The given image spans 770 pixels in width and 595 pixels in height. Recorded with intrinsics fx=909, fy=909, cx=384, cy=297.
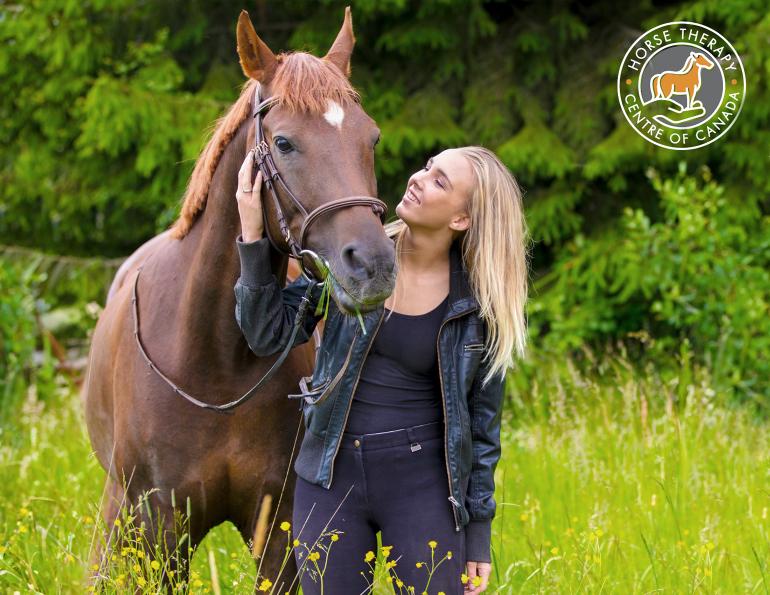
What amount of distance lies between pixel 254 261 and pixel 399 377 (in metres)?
0.53

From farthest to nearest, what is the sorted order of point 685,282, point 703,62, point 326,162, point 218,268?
1. point 685,282
2. point 703,62
3. point 218,268
4. point 326,162

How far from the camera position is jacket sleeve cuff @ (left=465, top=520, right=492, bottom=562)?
2.64 metres

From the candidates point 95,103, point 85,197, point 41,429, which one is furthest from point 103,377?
point 85,197

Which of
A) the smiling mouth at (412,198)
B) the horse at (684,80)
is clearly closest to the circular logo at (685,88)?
the horse at (684,80)

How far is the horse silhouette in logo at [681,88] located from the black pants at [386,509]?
401 centimetres

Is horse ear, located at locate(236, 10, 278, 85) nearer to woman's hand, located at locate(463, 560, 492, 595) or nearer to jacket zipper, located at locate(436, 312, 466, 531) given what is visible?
jacket zipper, located at locate(436, 312, 466, 531)

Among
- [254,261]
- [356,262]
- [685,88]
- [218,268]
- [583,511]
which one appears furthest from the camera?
[685,88]

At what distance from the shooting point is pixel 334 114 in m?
2.46

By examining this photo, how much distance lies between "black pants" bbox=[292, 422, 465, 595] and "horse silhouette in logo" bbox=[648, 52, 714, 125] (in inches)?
158

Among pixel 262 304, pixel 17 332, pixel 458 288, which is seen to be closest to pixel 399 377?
pixel 458 288

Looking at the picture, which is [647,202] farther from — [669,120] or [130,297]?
[130,297]

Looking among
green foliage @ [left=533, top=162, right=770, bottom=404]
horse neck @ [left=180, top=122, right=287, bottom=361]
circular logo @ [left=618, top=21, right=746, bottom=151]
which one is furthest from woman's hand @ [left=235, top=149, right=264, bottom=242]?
circular logo @ [left=618, top=21, right=746, bottom=151]

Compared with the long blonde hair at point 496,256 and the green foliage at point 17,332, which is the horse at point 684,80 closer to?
the long blonde hair at point 496,256

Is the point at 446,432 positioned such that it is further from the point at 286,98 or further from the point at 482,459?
the point at 286,98
